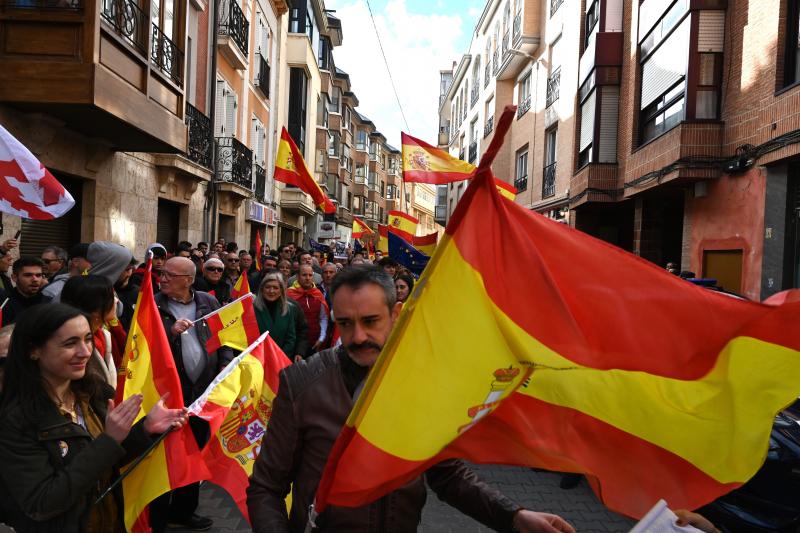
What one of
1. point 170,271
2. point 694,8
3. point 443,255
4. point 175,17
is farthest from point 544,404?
point 175,17

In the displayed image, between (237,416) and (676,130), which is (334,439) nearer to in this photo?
(237,416)

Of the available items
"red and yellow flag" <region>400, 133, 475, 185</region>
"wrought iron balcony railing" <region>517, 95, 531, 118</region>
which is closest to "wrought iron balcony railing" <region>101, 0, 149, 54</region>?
"red and yellow flag" <region>400, 133, 475, 185</region>

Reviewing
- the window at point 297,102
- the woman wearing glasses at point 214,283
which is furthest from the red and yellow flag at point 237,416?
the window at point 297,102

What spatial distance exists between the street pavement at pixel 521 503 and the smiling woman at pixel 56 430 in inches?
88.3

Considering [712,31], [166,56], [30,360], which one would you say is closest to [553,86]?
[712,31]

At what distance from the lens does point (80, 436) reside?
91.0 inches

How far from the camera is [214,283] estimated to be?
7605mm

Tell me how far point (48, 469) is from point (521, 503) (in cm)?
388

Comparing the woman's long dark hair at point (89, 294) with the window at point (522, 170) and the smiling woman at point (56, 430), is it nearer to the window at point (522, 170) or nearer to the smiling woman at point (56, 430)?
the smiling woman at point (56, 430)

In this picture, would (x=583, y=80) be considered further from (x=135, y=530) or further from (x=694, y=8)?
(x=135, y=530)

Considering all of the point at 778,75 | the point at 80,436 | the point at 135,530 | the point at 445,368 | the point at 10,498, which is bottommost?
the point at 135,530

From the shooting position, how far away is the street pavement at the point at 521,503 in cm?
450

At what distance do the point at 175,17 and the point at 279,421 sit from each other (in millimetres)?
12331

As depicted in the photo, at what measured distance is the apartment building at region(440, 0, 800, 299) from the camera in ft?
30.0
